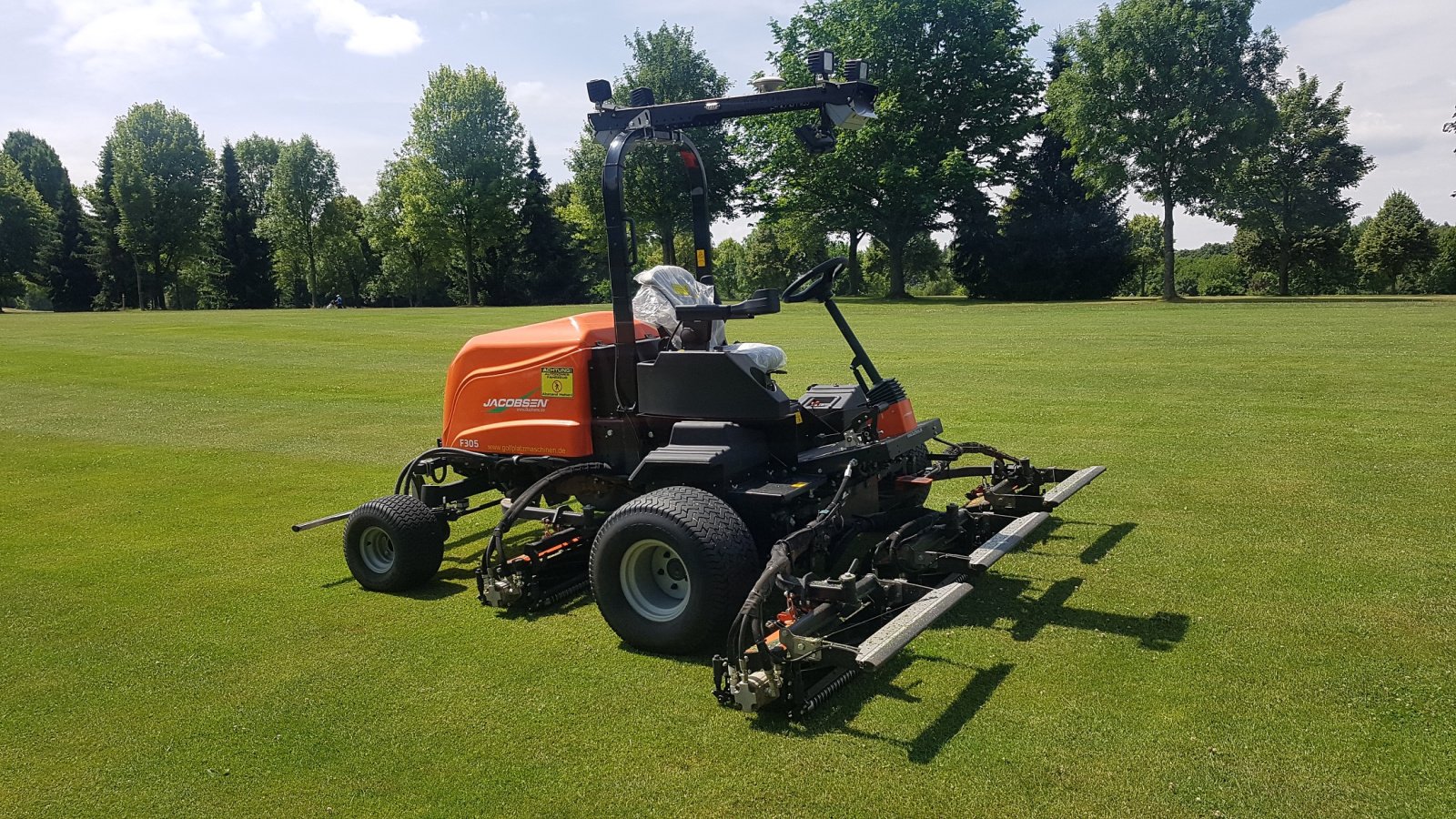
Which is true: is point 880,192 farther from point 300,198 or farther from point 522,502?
point 300,198

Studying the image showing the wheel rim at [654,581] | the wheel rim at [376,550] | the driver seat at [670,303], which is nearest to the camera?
the wheel rim at [654,581]

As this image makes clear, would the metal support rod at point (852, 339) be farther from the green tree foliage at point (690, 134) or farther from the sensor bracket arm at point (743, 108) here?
the green tree foliage at point (690, 134)

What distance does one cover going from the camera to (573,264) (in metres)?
68.9

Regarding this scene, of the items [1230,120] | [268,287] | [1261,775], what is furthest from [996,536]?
[268,287]

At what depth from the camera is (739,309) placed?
18.8 feet

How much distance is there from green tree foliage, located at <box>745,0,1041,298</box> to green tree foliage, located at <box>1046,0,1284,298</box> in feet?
17.2

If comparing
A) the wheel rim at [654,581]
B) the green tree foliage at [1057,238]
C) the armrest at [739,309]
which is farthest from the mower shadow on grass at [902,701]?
the green tree foliage at [1057,238]

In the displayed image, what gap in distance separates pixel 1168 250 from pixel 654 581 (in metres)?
43.0

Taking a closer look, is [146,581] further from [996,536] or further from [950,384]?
[950,384]

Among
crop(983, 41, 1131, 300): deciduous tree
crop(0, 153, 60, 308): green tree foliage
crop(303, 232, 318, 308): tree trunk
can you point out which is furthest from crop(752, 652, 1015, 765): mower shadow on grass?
crop(0, 153, 60, 308): green tree foliage

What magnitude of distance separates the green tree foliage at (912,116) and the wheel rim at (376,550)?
41934mm

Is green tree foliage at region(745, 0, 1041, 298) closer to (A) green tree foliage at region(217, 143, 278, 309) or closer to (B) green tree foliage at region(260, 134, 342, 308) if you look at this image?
(B) green tree foliage at region(260, 134, 342, 308)

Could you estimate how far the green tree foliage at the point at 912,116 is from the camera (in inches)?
1865

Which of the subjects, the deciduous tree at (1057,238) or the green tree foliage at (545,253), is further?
the green tree foliage at (545,253)
